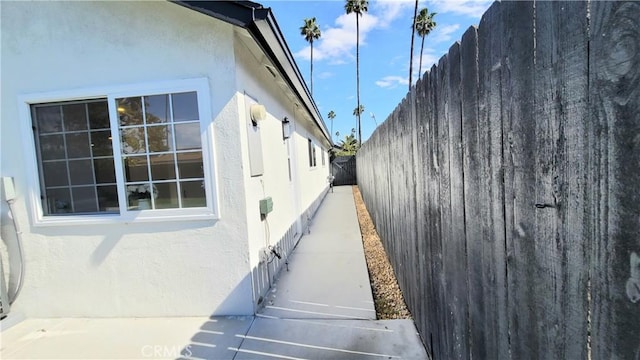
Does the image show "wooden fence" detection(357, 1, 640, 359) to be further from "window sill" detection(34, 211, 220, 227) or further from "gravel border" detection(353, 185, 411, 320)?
"window sill" detection(34, 211, 220, 227)

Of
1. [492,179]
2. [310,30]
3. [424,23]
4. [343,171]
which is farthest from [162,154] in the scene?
[310,30]

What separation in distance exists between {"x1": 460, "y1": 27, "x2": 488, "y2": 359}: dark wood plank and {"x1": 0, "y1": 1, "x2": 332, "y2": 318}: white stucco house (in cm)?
227

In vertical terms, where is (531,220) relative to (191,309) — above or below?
above

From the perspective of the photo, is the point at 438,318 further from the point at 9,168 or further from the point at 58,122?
the point at 9,168

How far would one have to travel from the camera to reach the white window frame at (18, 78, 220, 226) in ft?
11.1

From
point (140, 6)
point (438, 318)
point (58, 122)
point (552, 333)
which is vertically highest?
point (140, 6)

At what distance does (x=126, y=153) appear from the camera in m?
3.58

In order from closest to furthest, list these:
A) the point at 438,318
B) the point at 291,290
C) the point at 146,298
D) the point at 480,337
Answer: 1. the point at 480,337
2. the point at 438,318
3. the point at 146,298
4. the point at 291,290

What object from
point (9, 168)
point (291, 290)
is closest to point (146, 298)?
point (291, 290)

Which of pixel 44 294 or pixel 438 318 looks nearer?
pixel 438 318

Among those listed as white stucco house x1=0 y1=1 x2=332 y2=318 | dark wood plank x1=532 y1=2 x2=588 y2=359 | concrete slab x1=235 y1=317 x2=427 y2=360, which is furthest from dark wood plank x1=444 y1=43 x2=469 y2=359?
white stucco house x1=0 y1=1 x2=332 y2=318

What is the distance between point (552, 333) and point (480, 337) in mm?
628

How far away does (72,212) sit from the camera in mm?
3814

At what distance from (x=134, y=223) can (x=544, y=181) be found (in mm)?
3856
